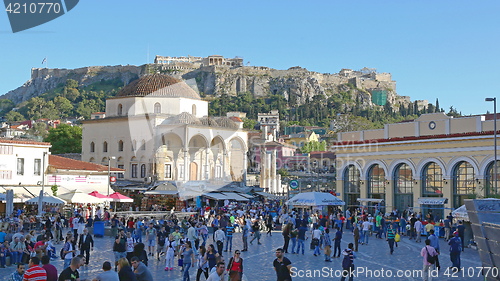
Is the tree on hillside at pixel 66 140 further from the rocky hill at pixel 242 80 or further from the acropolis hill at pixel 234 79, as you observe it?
the acropolis hill at pixel 234 79

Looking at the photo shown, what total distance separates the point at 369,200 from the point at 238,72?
123989 mm

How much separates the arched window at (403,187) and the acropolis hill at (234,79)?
114m

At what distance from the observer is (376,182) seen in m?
32.9

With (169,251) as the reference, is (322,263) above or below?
below

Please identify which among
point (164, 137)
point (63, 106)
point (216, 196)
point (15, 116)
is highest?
point (63, 106)

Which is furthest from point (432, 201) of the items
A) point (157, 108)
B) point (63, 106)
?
point (63, 106)

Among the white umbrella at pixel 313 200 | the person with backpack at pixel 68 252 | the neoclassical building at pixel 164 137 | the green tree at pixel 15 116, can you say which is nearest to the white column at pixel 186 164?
the neoclassical building at pixel 164 137

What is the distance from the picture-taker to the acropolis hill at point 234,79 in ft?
496

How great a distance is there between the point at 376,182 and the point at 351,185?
6.72 feet

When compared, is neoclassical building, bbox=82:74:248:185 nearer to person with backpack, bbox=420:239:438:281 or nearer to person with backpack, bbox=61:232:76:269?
person with backpack, bbox=61:232:76:269

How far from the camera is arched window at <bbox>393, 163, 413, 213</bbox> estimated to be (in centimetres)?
3120

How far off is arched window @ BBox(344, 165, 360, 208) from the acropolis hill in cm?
11051

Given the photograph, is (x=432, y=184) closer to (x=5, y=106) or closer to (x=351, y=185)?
(x=351, y=185)

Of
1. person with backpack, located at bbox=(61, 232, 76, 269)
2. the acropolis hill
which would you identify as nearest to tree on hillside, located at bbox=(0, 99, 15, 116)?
the acropolis hill
